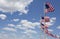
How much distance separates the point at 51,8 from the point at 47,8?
3.95 m

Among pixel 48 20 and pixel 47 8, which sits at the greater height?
pixel 47 8

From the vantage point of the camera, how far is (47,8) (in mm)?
94438

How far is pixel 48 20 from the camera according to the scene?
9338cm

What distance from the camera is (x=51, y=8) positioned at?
3575 inches

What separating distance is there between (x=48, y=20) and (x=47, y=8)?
5.98 m

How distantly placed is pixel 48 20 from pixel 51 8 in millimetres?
6330
